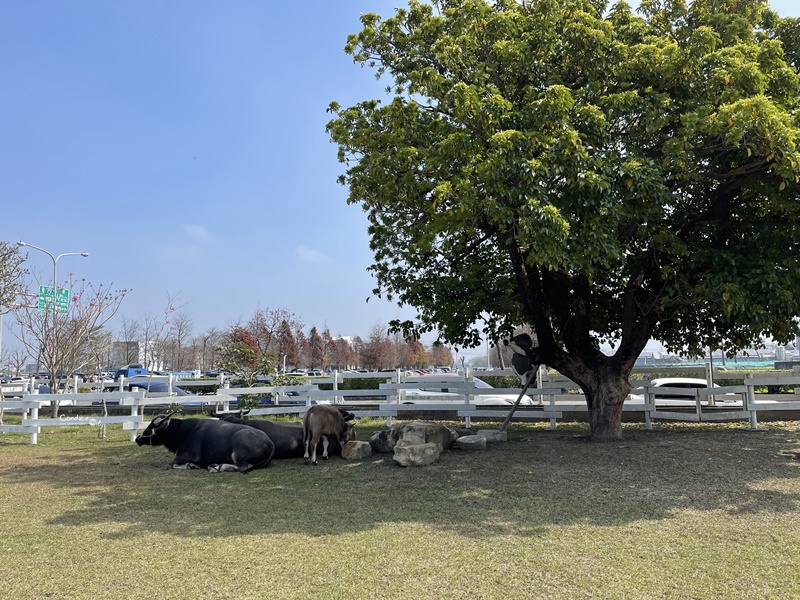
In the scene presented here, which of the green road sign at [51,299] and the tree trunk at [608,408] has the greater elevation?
the green road sign at [51,299]

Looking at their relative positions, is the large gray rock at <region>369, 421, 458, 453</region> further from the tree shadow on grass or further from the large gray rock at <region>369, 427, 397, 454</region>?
the tree shadow on grass

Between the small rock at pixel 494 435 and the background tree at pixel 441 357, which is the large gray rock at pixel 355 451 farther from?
the background tree at pixel 441 357

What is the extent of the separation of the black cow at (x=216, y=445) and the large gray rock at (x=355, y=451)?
1.24m

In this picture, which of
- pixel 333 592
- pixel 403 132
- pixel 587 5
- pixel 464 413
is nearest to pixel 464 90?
pixel 403 132

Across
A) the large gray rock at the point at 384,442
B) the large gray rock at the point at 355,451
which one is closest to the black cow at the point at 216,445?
the large gray rock at the point at 355,451

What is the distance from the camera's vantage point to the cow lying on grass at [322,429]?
1000 centimetres

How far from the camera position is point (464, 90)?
8.38m

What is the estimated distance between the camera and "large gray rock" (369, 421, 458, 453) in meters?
9.70

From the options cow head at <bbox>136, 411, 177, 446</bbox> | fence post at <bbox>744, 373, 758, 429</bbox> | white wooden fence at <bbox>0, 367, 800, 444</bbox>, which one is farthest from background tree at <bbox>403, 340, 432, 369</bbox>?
cow head at <bbox>136, 411, 177, 446</bbox>

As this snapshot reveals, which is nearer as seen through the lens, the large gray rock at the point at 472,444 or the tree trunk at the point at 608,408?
the large gray rock at the point at 472,444

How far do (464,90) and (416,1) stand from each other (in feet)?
10.7

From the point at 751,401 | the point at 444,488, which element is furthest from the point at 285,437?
the point at 751,401

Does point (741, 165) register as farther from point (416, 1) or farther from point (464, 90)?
point (416, 1)

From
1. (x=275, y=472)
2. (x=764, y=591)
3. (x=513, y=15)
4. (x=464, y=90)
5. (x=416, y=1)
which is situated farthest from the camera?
(x=416, y=1)
